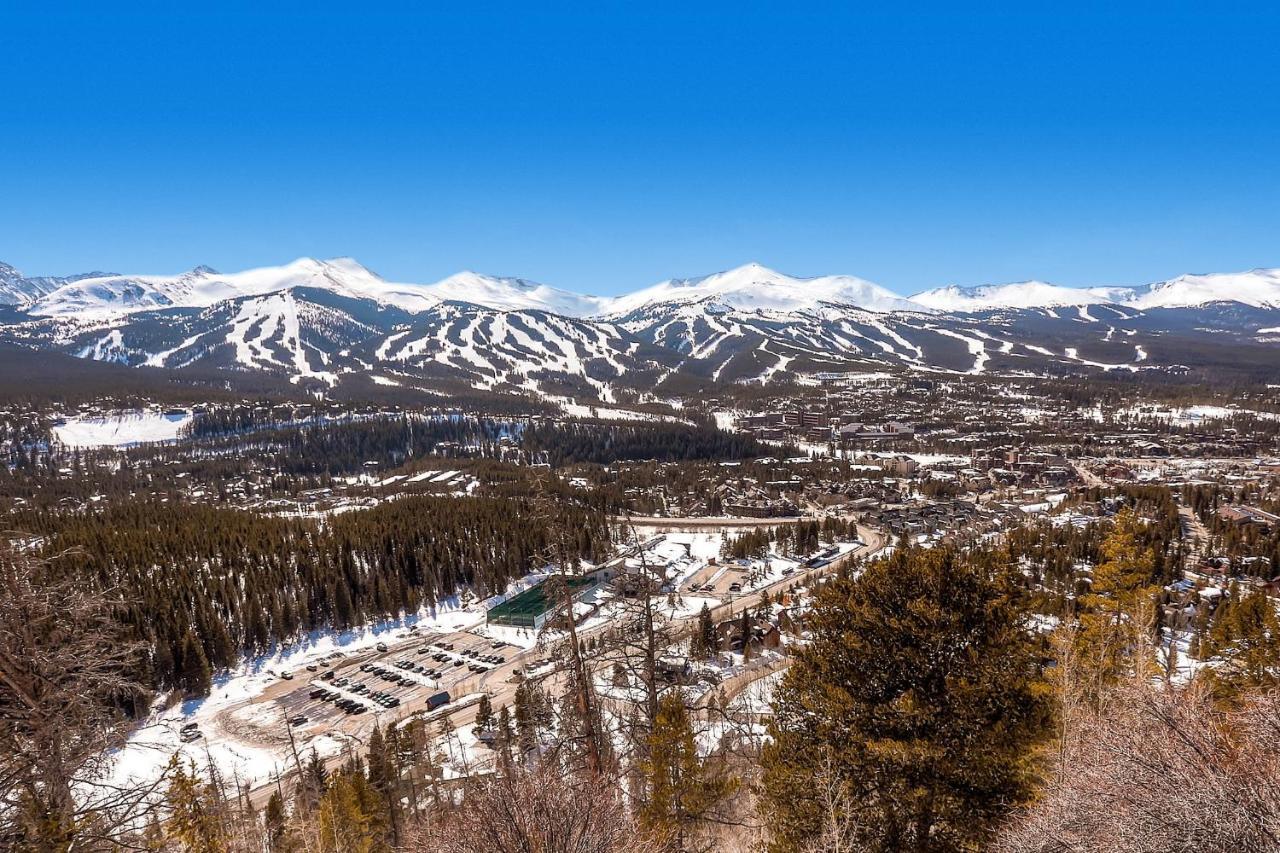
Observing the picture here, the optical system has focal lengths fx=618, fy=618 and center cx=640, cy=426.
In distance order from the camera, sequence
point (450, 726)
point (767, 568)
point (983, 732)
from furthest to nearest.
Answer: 1. point (767, 568)
2. point (450, 726)
3. point (983, 732)

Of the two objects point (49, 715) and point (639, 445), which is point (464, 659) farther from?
point (639, 445)

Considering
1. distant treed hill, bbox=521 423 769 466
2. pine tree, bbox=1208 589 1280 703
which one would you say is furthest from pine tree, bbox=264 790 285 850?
distant treed hill, bbox=521 423 769 466

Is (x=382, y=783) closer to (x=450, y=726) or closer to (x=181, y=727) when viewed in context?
(x=450, y=726)

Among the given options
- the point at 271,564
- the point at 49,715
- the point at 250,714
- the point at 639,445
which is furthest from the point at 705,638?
the point at 639,445

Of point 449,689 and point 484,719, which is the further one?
point 449,689

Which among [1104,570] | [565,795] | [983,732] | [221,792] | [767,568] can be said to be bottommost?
[767,568]

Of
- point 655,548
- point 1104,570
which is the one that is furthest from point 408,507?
point 1104,570
